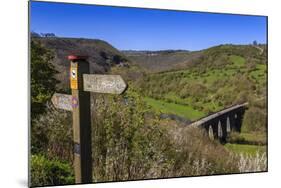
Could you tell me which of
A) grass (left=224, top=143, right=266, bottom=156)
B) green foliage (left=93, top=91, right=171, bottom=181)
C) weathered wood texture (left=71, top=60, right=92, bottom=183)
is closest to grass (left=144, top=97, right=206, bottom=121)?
green foliage (left=93, top=91, right=171, bottom=181)

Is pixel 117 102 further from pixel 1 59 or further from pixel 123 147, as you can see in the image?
pixel 1 59

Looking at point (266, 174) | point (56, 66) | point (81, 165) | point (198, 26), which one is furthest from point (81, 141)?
point (266, 174)

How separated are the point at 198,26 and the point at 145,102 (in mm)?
1053

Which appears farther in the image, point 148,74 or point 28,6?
point 148,74

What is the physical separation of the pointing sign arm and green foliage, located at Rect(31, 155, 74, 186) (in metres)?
0.81

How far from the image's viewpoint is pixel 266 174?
6812mm

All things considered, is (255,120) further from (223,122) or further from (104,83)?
(104,83)

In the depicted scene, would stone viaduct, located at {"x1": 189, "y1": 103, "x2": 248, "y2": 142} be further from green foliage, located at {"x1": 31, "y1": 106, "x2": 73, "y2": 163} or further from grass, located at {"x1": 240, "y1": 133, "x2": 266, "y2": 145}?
green foliage, located at {"x1": 31, "y1": 106, "x2": 73, "y2": 163}

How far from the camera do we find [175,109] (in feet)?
20.9

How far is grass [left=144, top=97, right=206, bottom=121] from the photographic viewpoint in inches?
247

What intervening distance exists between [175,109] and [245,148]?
104cm

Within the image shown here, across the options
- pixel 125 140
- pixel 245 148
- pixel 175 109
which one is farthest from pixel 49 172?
pixel 245 148

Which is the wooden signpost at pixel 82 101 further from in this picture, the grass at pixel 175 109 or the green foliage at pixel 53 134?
the grass at pixel 175 109

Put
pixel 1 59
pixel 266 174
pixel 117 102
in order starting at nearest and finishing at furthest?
pixel 1 59 → pixel 117 102 → pixel 266 174
